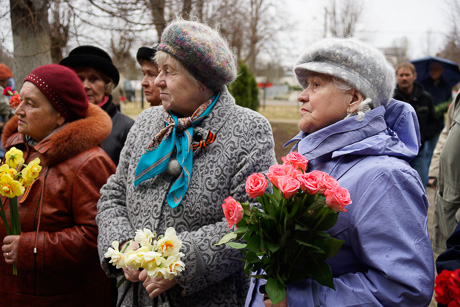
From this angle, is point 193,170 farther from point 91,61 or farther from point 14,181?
point 91,61

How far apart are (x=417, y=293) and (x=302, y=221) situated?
0.50 meters

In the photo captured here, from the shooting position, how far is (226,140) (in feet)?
6.86

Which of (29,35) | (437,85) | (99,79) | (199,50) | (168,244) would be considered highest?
(29,35)

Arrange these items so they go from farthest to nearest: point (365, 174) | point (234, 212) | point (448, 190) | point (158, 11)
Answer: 1. point (158, 11)
2. point (448, 190)
3. point (365, 174)
4. point (234, 212)

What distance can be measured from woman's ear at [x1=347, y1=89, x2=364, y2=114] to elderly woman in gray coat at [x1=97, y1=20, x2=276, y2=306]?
0.53 m

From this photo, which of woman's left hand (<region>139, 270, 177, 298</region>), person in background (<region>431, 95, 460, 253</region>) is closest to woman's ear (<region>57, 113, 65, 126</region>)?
woman's left hand (<region>139, 270, 177, 298</region>)

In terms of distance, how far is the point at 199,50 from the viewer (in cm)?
206

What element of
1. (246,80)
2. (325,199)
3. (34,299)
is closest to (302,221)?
(325,199)

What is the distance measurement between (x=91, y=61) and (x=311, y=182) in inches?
111

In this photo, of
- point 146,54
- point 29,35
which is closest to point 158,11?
point 29,35

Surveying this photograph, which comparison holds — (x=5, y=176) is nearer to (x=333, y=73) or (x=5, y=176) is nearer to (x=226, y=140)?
(x=226, y=140)

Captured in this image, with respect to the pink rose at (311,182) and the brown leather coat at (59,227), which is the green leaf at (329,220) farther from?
the brown leather coat at (59,227)

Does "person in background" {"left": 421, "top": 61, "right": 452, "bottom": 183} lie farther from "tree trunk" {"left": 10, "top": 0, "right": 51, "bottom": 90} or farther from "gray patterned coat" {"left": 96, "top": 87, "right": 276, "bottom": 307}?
"tree trunk" {"left": 10, "top": 0, "right": 51, "bottom": 90}

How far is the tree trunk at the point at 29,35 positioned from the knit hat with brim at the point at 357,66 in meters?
3.76
